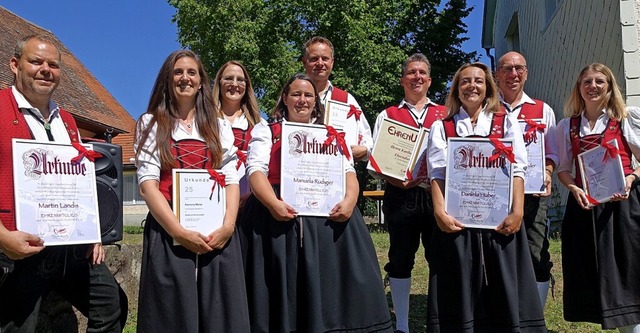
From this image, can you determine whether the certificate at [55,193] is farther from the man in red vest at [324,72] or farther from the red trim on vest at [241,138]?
the man in red vest at [324,72]

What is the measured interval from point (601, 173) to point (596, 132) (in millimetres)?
321

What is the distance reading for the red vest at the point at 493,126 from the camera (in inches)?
145

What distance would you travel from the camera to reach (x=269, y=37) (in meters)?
21.6

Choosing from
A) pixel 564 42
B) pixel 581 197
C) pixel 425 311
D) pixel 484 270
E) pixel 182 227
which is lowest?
pixel 425 311

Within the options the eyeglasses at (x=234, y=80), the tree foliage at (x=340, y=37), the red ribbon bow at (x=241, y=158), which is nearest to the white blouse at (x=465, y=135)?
the red ribbon bow at (x=241, y=158)

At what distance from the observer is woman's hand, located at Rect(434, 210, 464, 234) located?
3535 millimetres

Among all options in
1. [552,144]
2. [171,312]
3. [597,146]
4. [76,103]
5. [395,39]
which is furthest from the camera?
[395,39]

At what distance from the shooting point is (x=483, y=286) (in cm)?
352

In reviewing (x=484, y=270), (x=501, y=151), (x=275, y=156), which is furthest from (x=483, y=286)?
(x=275, y=156)

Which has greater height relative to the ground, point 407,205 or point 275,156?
point 275,156

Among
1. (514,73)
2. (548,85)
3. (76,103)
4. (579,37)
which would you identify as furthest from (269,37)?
(514,73)

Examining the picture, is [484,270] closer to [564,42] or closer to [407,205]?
[407,205]

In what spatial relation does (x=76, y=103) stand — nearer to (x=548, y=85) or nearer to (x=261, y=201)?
(x=548, y=85)

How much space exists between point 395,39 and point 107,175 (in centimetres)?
2120
